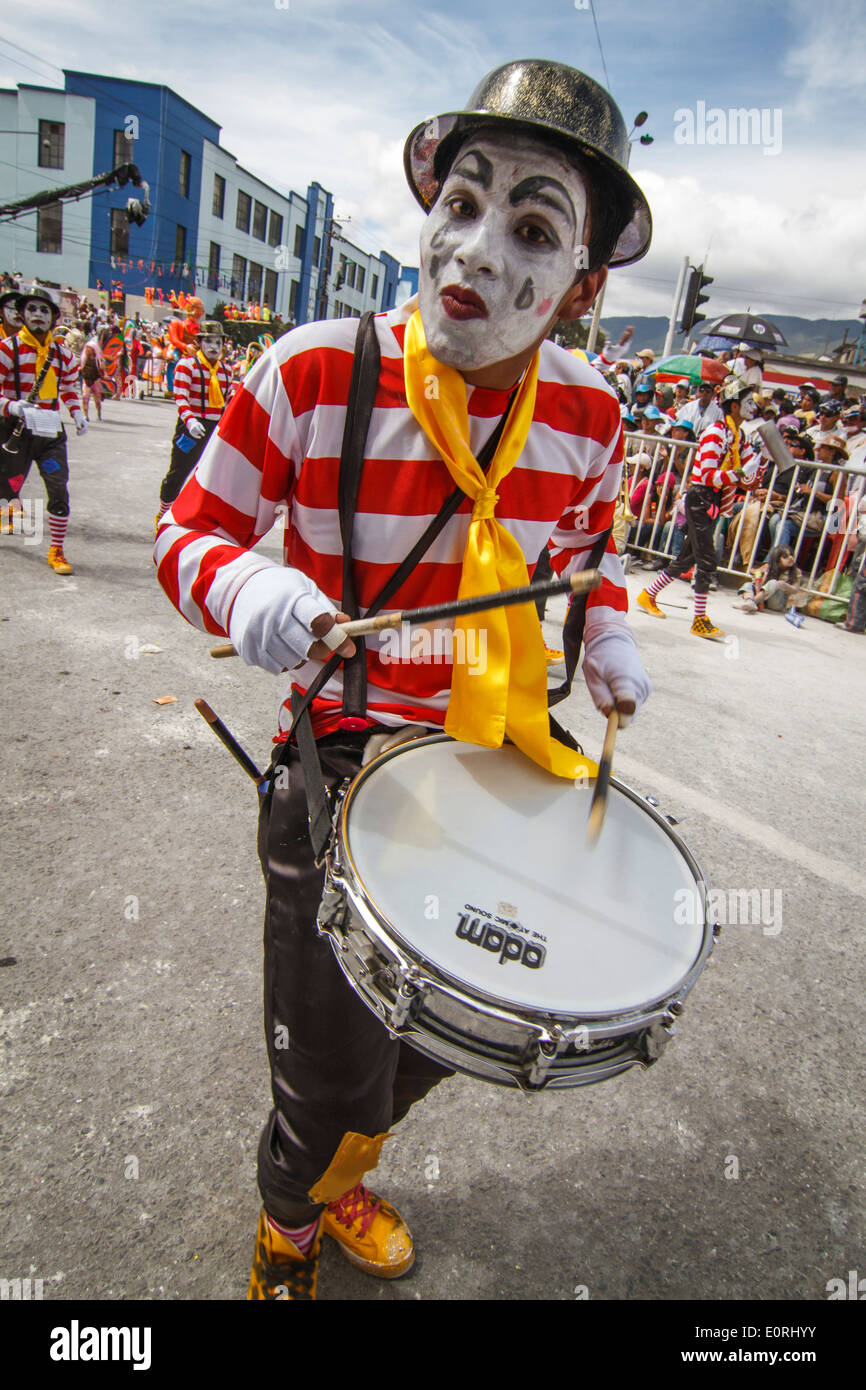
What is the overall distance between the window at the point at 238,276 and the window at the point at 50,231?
9.12 meters

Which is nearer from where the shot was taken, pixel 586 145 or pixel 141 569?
pixel 586 145

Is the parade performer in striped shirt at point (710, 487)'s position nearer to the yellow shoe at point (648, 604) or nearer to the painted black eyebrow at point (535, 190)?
the yellow shoe at point (648, 604)

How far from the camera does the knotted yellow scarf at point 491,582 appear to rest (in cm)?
141

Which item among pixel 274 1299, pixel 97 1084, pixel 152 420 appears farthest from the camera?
pixel 152 420

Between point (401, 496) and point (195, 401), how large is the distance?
20.8 feet

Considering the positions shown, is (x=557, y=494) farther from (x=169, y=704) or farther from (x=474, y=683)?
(x=169, y=704)

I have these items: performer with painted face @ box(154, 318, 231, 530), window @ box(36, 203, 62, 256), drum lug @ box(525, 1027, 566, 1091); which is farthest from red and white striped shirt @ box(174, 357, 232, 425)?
window @ box(36, 203, 62, 256)

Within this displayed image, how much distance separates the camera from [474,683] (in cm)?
145

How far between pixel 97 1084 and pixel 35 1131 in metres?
0.17

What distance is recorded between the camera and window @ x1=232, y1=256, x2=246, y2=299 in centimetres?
4347
